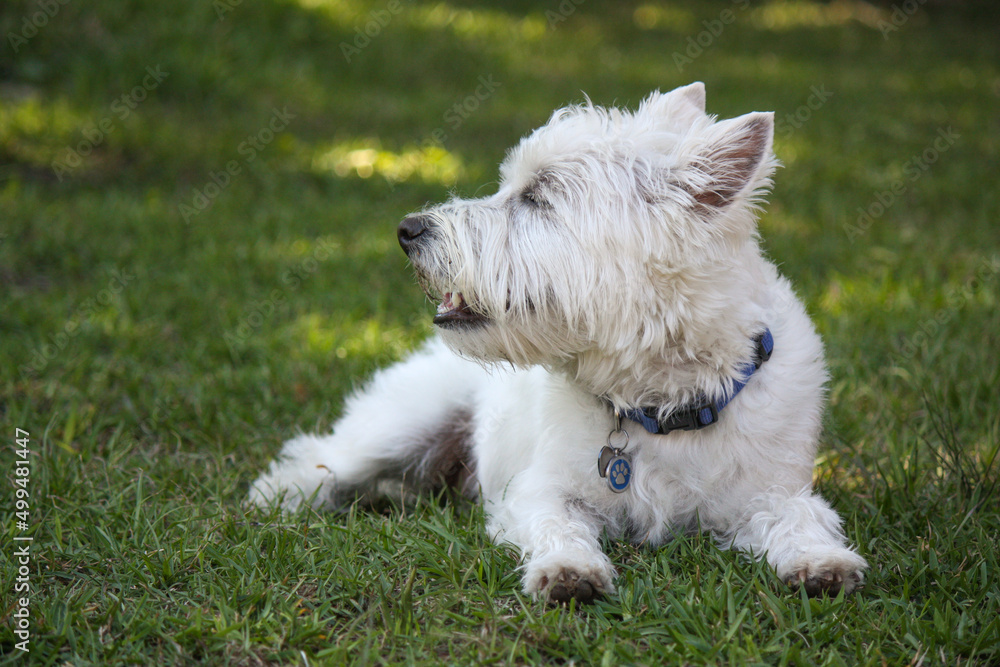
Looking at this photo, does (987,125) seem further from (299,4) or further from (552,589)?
(552,589)

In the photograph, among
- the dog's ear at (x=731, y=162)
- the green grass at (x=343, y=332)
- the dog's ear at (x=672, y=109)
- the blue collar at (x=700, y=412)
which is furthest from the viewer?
the dog's ear at (x=672, y=109)

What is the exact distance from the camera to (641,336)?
2.54 meters

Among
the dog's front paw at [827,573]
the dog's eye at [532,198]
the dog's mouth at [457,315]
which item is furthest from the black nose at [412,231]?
the dog's front paw at [827,573]

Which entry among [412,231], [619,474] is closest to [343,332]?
[412,231]

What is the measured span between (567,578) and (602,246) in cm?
94

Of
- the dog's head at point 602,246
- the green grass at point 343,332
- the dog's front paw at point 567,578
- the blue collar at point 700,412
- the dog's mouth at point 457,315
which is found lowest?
the green grass at point 343,332

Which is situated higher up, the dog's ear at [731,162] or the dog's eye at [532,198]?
the dog's ear at [731,162]

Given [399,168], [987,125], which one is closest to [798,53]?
[987,125]

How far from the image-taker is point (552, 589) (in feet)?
7.78

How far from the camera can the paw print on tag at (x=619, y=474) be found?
2656mm

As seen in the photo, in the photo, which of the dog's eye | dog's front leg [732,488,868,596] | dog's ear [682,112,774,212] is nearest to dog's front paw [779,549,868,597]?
dog's front leg [732,488,868,596]

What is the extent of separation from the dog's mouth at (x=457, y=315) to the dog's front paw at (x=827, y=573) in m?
1.15

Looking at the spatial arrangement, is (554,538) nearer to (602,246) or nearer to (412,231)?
(602,246)

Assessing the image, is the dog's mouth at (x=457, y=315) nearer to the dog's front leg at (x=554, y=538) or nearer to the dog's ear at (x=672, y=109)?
the dog's front leg at (x=554, y=538)
